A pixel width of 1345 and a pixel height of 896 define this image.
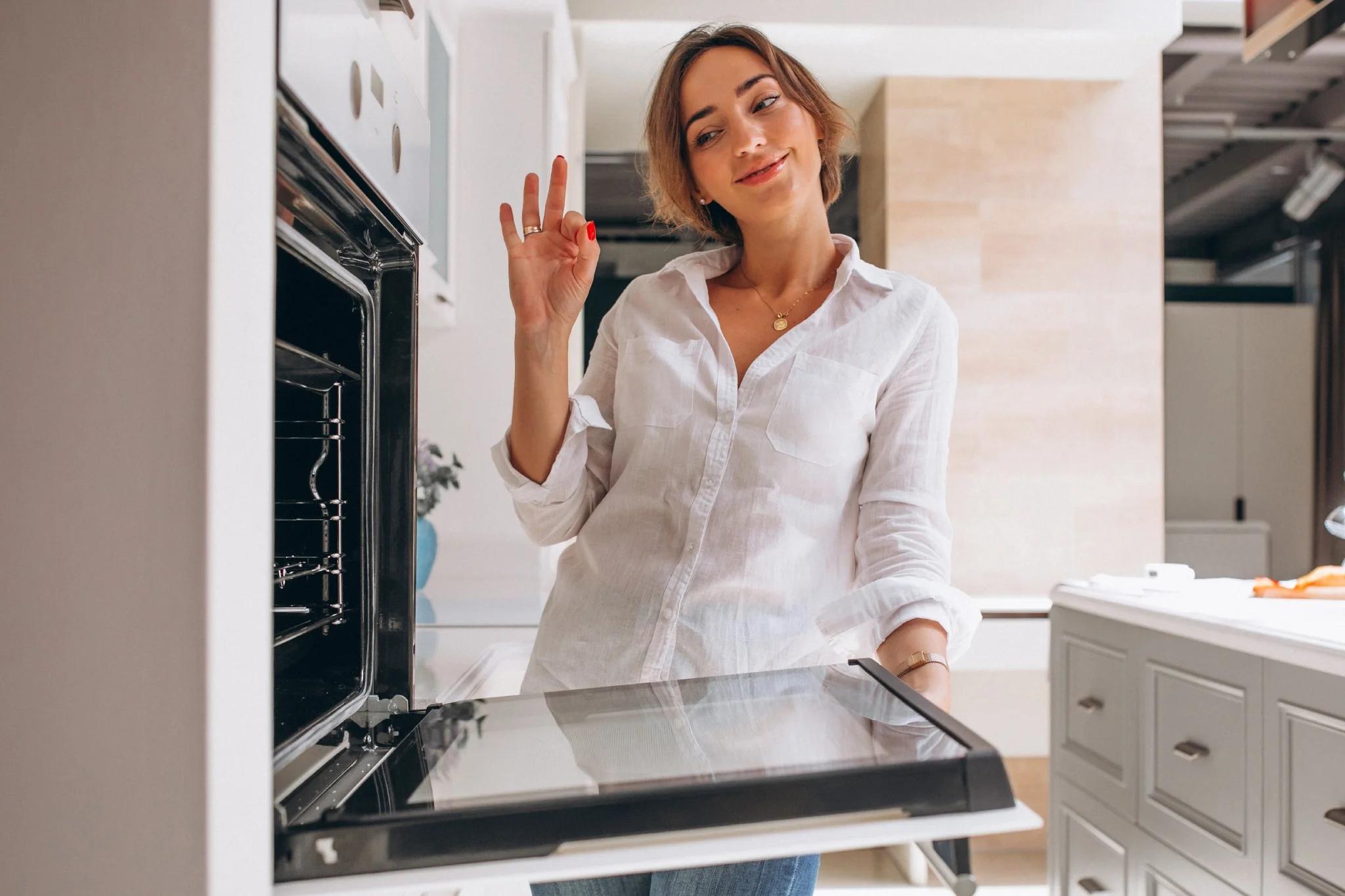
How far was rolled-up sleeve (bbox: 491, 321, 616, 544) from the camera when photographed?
3.53ft

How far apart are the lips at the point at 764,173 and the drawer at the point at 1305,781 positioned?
3.74 feet

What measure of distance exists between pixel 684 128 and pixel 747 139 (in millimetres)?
138

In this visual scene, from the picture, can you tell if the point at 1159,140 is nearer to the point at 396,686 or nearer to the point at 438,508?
the point at 438,508

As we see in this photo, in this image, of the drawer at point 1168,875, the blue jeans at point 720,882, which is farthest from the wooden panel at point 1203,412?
the blue jeans at point 720,882

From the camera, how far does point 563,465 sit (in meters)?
1.07

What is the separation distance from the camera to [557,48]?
2475 mm

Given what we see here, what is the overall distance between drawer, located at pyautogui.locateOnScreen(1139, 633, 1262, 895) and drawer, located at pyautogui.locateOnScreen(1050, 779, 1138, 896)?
0.14 meters

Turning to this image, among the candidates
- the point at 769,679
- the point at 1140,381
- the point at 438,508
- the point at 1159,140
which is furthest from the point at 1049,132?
the point at 769,679

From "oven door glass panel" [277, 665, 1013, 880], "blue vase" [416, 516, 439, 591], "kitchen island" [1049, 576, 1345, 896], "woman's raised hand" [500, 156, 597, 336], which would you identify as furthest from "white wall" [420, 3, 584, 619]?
"oven door glass panel" [277, 665, 1013, 880]

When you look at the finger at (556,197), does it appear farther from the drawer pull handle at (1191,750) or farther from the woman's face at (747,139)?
the drawer pull handle at (1191,750)

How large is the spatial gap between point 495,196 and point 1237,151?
15.3 feet

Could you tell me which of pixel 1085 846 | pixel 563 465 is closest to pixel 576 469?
pixel 563 465

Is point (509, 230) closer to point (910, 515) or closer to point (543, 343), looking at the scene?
point (543, 343)

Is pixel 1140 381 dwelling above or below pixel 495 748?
above
